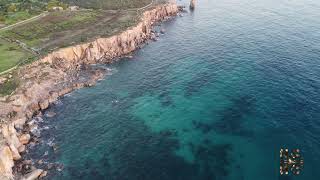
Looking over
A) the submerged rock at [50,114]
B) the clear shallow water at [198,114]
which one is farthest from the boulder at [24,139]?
the submerged rock at [50,114]

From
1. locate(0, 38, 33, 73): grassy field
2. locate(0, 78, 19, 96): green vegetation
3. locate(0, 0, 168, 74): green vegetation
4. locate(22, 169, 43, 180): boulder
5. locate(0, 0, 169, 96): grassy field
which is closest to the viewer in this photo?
locate(22, 169, 43, 180): boulder

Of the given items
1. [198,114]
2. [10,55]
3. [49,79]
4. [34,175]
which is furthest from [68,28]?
[34,175]

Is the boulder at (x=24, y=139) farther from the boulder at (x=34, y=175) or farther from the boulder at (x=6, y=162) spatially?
the boulder at (x=34, y=175)

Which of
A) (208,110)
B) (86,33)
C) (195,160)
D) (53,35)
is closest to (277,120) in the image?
(208,110)

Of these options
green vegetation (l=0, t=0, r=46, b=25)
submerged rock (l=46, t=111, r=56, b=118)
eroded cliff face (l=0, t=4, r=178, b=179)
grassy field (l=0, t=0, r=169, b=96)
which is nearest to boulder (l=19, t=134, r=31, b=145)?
eroded cliff face (l=0, t=4, r=178, b=179)

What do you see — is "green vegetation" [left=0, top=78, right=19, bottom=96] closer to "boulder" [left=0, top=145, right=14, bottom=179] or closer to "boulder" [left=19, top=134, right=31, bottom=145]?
"boulder" [left=19, top=134, right=31, bottom=145]

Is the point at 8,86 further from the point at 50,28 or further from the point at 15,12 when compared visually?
the point at 15,12
